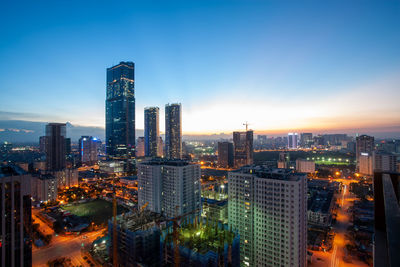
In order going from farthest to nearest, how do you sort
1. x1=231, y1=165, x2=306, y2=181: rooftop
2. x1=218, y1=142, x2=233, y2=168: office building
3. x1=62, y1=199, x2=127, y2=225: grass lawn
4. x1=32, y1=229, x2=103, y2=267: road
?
x1=218, y1=142, x2=233, y2=168: office building < x1=62, y1=199, x2=127, y2=225: grass lawn < x1=32, y1=229, x2=103, y2=267: road < x1=231, y1=165, x2=306, y2=181: rooftop

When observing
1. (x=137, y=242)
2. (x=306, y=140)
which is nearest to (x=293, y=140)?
(x=306, y=140)

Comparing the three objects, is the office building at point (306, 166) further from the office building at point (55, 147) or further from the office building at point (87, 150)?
the office building at point (87, 150)

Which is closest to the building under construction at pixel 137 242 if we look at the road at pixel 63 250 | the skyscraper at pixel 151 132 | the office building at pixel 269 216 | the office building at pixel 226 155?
the road at pixel 63 250

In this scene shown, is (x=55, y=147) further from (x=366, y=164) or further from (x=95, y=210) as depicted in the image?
(x=366, y=164)

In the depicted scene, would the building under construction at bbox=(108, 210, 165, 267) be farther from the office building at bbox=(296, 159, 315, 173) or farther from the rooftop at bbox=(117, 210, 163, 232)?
the office building at bbox=(296, 159, 315, 173)

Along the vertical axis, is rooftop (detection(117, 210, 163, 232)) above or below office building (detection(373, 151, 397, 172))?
below

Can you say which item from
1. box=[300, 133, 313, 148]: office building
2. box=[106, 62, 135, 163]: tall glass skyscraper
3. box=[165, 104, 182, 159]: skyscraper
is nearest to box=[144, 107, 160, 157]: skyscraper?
box=[165, 104, 182, 159]: skyscraper

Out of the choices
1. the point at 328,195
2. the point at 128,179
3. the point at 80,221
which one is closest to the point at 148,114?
the point at 128,179
